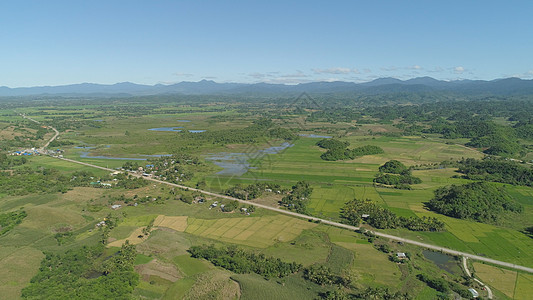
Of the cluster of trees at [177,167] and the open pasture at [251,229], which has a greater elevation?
the cluster of trees at [177,167]

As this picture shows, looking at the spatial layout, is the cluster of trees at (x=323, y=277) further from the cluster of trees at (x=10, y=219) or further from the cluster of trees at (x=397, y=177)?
the cluster of trees at (x=10, y=219)

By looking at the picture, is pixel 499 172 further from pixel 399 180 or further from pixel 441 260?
pixel 441 260

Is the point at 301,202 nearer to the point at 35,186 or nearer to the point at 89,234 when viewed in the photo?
the point at 89,234

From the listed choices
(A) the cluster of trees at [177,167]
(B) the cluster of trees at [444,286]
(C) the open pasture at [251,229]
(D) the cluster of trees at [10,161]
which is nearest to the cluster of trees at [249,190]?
(C) the open pasture at [251,229]

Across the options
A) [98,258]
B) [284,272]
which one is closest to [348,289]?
[284,272]

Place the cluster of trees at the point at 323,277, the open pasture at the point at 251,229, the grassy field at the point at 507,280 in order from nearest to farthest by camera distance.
Answer: the grassy field at the point at 507,280 < the cluster of trees at the point at 323,277 < the open pasture at the point at 251,229

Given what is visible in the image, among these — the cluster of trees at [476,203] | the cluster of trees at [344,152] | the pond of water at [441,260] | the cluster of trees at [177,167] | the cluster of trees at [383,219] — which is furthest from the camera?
the cluster of trees at [344,152]

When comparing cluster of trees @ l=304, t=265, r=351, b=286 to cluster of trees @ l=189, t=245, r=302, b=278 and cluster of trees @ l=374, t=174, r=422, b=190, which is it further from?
cluster of trees @ l=374, t=174, r=422, b=190

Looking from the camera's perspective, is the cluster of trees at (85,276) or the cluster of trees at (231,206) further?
the cluster of trees at (231,206)
